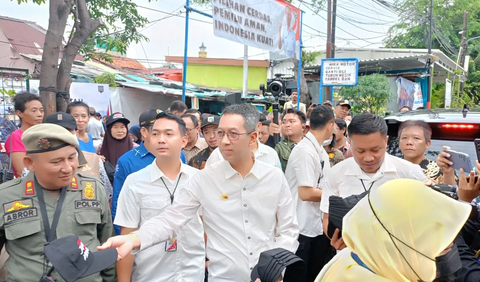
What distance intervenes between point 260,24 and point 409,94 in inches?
449

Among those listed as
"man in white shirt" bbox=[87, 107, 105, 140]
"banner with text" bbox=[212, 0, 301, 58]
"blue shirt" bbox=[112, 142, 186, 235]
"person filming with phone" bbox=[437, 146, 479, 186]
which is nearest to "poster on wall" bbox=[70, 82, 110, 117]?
"man in white shirt" bbox=[87, 107, 105, 140]

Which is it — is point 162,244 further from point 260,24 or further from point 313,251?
point 260,24

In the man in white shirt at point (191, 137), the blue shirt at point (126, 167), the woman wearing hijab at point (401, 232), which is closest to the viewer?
the woman wearing hijab at point (401, 232)

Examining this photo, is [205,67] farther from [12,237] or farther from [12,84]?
[12,237]

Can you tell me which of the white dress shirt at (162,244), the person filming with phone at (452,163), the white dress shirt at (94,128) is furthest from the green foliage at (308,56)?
the white dress shirt at (162,244)

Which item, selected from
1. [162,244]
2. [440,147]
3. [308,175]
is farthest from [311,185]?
[162,244]

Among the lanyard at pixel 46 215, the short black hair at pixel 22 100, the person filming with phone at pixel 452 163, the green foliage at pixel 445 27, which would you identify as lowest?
the lanyard at pixel 46 215

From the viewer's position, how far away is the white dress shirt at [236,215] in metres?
2.44

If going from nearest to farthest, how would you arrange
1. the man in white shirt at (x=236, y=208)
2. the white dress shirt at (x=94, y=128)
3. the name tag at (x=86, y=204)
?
the name tag at (x=86, y=204) < the man in white shirt at (x=236, y=208) < the white dress shirt at (x=94, y=128)

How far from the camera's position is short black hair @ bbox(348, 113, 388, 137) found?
8.32 ft

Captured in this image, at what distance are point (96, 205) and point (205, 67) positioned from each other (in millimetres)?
18833

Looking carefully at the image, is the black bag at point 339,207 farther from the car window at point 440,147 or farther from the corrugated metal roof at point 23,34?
the corrugated metal roof at point 23,34

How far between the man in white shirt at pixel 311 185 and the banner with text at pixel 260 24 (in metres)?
5.36

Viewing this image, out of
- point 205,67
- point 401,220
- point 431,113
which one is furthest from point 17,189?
point 205,67
